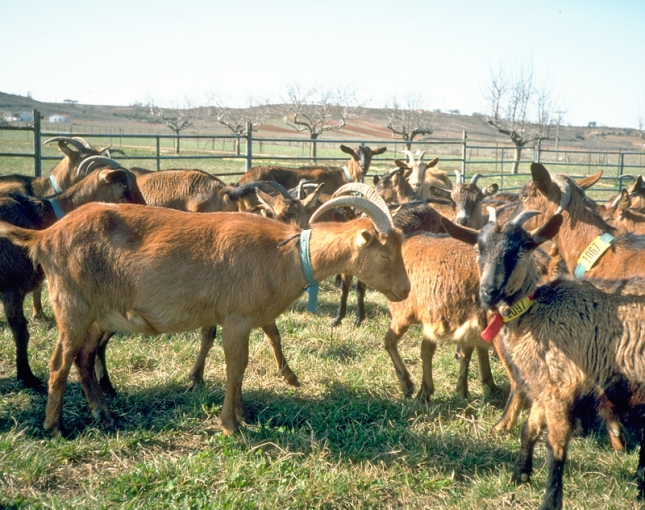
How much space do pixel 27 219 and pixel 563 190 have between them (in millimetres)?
5575

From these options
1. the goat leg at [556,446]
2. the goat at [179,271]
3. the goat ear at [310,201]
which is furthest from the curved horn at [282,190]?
the goat leg at [556,446]

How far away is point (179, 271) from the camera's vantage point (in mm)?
4945

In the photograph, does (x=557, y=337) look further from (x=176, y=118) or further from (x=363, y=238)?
(x=176, y=118)

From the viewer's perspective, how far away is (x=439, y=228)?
8.38 m

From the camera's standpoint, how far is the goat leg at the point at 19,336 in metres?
5.74

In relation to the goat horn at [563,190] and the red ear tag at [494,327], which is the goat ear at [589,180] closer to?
the goat horn at [563,190]

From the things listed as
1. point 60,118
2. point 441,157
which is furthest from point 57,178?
point 60,118

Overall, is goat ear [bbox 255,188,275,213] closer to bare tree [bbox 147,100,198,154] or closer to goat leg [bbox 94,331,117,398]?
goat leg [bbox 94,331,117,398]

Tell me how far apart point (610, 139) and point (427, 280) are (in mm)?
88524

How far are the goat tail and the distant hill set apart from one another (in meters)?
60.3

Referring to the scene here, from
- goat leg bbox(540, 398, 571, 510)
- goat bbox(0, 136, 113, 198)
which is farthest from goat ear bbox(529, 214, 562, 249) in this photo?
goat bbox(0, 136, 113, 198)

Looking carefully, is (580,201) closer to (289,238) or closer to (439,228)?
(439,228)

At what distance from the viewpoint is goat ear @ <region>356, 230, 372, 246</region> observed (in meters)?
5.12

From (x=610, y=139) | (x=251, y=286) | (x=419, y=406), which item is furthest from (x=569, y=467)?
(x=610, y=139)
